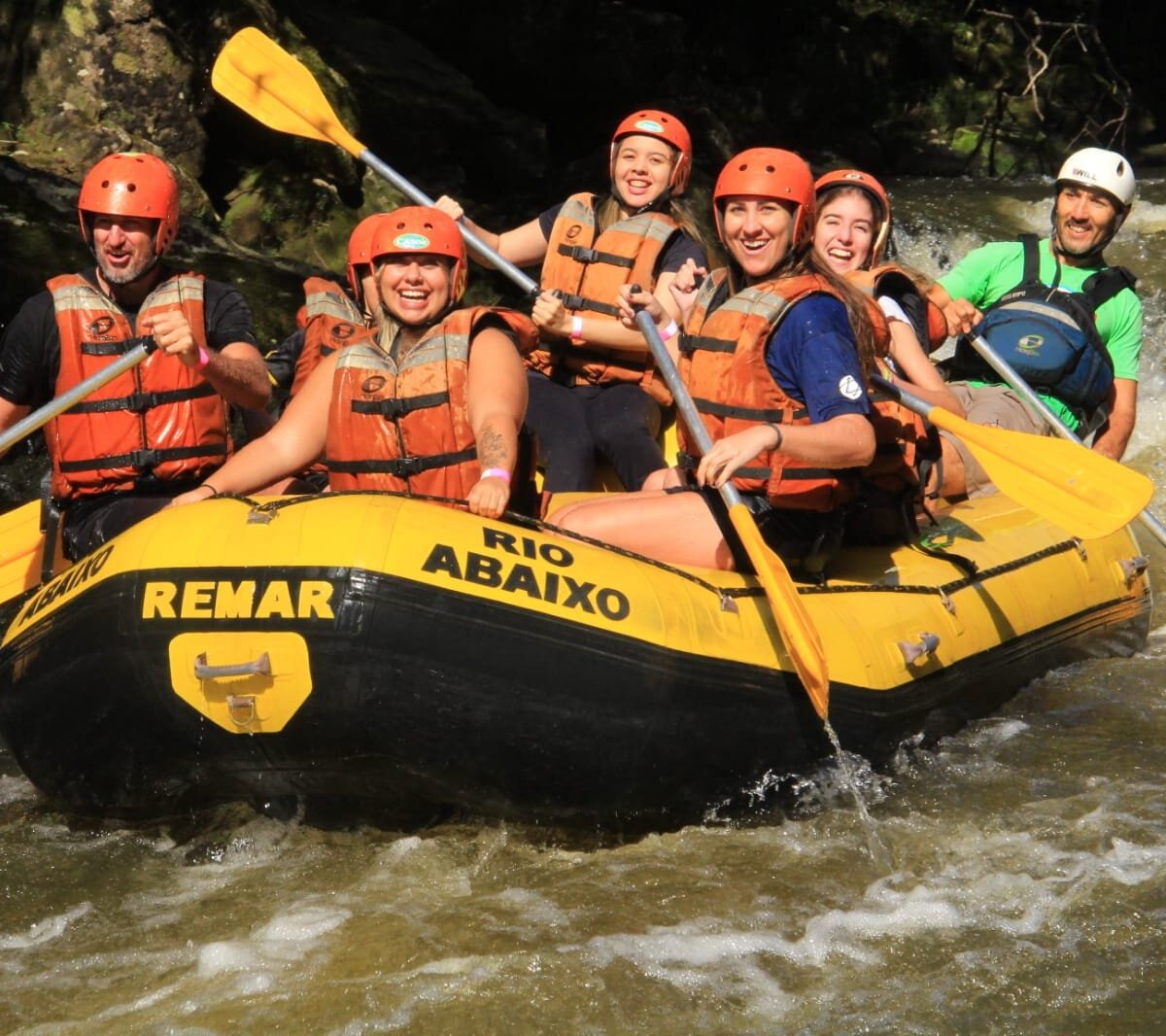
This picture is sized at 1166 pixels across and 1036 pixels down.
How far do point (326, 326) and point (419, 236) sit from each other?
1429 mm

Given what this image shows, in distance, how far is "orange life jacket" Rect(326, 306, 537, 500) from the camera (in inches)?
152

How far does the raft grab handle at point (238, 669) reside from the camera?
11.0 ft

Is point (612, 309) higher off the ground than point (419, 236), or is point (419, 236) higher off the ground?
point (419, 236)

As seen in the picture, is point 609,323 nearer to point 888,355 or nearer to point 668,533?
point 888,355

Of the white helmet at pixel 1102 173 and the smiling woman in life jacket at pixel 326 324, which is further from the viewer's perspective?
the white helmet at pixel 1102 173

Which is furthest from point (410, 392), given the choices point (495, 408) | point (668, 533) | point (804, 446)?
point (804, 446)

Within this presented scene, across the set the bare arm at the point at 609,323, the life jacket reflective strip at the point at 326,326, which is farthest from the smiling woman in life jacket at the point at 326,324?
the bare arm at the point at 609,323

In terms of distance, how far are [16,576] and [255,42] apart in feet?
8.21

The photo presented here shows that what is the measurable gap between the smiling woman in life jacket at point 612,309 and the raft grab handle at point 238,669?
1.52m

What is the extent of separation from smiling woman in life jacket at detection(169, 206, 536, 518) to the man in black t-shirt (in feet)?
1.19

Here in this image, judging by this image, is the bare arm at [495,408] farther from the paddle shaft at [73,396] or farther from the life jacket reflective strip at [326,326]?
the life jacket reflective strip at [326,326]

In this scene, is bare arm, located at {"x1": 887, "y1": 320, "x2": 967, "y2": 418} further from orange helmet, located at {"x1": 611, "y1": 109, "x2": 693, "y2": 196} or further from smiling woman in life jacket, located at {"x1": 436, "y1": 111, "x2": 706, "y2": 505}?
orange helmet, located at {"x1": 611, "y1": 109, "x2": 693, "y2": 196}

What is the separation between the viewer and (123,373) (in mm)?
4293

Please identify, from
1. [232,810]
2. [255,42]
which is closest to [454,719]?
[232,810]
